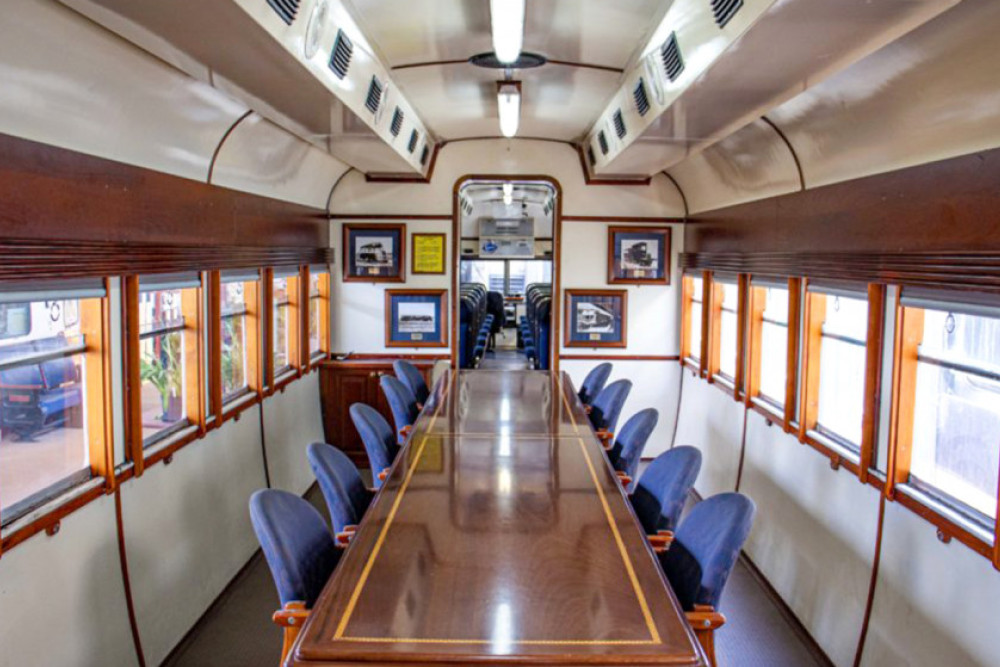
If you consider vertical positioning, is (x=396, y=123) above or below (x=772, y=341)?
above

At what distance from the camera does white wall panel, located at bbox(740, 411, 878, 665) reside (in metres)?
3.69

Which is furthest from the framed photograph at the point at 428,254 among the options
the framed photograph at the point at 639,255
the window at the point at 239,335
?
the window at the point at 239,335

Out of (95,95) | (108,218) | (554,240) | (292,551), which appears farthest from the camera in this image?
(554,240)

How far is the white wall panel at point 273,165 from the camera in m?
4.52

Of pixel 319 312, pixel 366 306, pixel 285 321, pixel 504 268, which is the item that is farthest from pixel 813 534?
pixel 504 268

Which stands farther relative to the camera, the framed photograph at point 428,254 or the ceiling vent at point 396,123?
the framed photograph at point 428,254

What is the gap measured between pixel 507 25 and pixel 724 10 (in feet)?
2.83

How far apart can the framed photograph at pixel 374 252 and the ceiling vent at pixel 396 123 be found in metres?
2.02

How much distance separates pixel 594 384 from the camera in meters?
6.28

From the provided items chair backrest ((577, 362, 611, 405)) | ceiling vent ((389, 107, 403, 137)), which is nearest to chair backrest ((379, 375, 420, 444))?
chair backrest ((577, 362, 611, 405))

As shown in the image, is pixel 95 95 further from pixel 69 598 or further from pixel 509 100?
pixel 509 100

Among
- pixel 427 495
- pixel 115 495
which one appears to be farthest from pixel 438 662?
pixel 115 495

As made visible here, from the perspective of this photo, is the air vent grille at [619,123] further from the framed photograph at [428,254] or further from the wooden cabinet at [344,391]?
the wooden cabinet at [344,391]

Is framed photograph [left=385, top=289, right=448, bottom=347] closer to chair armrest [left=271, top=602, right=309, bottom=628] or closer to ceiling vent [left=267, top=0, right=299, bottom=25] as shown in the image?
ceiling vent [left=267, top=0, right=299, bottom=25]
